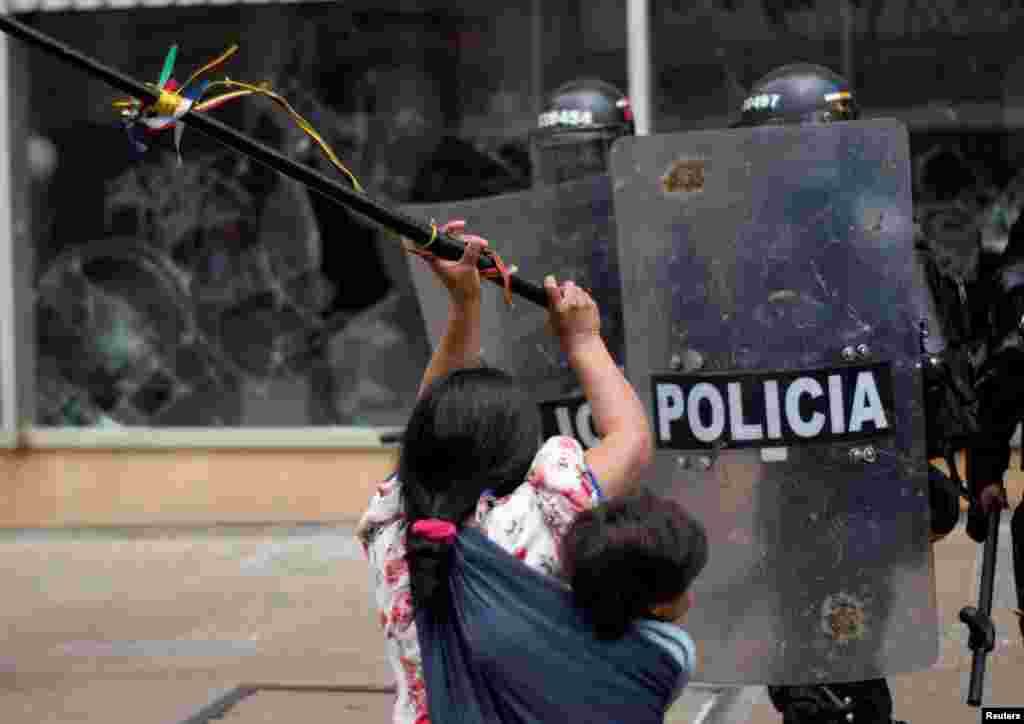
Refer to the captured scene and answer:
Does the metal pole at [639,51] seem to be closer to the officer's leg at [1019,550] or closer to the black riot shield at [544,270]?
the black riot shield at [544,270]

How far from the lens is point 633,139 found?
13.1ft

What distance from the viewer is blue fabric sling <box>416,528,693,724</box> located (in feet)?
8.89

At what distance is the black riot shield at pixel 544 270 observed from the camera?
4.39 metres

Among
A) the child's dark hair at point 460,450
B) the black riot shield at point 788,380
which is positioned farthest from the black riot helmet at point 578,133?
the child's dark hair at point 460,450

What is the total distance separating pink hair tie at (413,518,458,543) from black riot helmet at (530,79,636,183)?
3211 mm

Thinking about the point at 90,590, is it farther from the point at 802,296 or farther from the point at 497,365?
the point at 802,296

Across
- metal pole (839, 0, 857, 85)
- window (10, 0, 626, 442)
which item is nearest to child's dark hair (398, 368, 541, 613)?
window (10, 0, 626, 442)

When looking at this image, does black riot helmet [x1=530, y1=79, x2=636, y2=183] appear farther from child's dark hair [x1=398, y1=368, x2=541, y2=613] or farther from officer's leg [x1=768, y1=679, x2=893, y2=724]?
child's dark hair [x1=398, y1=368, x2=541, y2=613]

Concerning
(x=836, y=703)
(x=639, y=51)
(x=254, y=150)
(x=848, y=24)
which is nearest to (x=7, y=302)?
(x=639, y=51)

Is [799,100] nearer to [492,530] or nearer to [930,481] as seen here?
[930,481]

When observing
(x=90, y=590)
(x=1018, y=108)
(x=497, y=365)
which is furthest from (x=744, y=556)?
(x=1018, y=108)

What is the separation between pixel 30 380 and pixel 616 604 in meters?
8.16

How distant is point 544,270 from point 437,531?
169 centimetres

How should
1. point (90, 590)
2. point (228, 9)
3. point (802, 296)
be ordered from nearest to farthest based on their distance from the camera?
point (802, 296) → point (90, 590) → point (228, 9)
